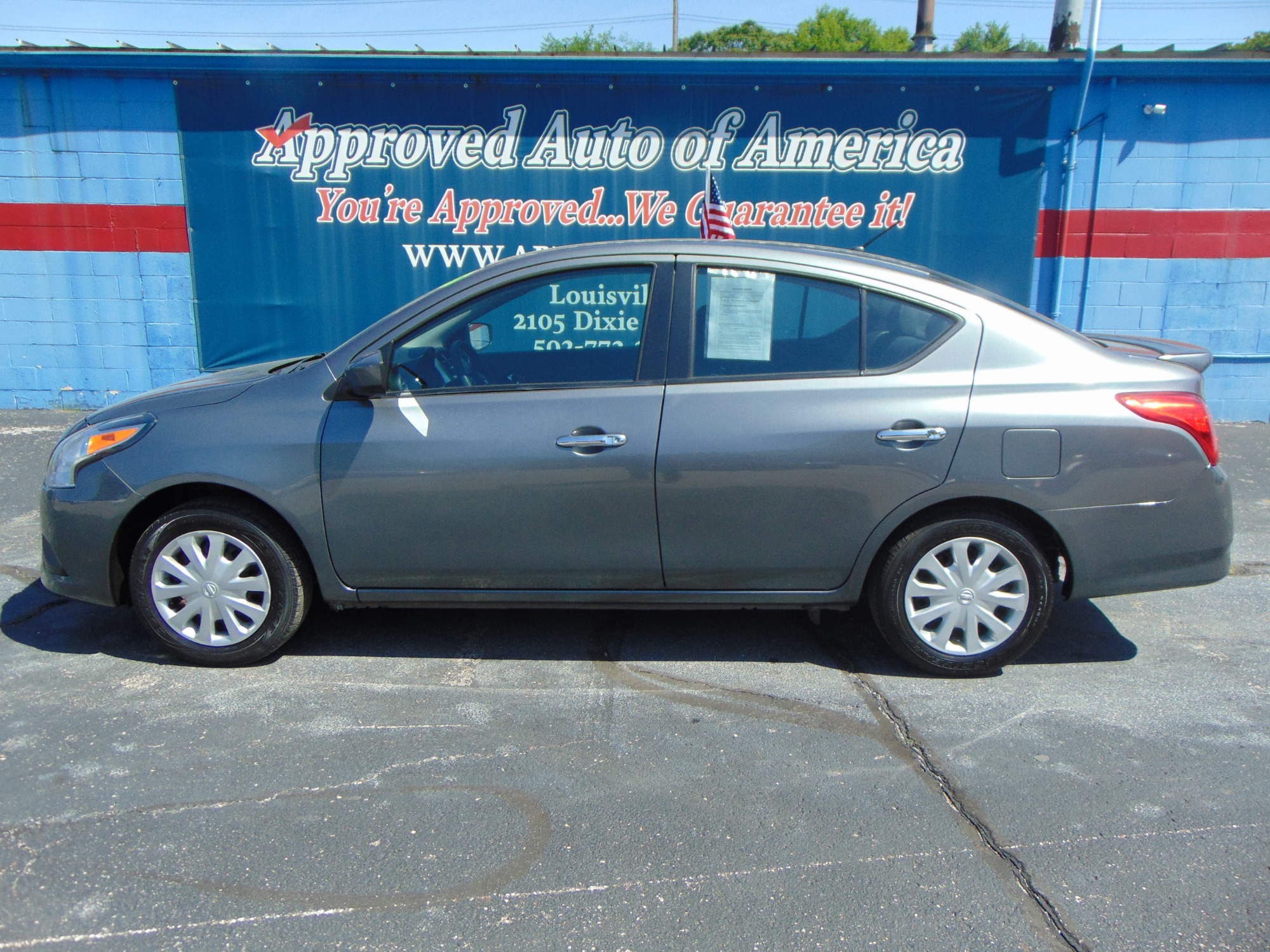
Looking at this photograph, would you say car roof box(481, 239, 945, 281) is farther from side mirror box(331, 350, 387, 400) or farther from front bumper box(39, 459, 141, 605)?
front bumper box(39, 459, 141, 605)

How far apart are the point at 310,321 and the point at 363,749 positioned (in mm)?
7174

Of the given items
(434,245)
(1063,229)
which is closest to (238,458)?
(434,245)

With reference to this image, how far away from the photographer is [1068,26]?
9.66m

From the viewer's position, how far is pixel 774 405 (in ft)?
12.2

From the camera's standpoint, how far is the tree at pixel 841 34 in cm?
5572

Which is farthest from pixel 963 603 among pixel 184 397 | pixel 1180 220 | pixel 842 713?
pixel 1180 220

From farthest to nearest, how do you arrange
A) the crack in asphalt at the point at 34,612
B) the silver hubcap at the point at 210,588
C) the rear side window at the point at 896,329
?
the crack in asphalt at the point at 34,612, the silver hubcap at the point at 210,588, the rear side window at the point at 896,329

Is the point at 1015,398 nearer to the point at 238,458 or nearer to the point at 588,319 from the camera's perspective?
the point at 588,319

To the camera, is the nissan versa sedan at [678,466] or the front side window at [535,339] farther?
the front side window at [535,339]

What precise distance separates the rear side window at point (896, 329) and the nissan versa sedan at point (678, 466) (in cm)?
1

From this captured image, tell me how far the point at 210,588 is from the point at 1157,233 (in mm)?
8973

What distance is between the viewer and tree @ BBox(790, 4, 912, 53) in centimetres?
5572

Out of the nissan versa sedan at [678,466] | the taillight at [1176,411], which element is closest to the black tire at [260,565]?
the nissan versa sedan at [678,466]

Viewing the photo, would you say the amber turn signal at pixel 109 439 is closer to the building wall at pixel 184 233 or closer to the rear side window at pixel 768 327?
the rear side window at pixel 768 327
